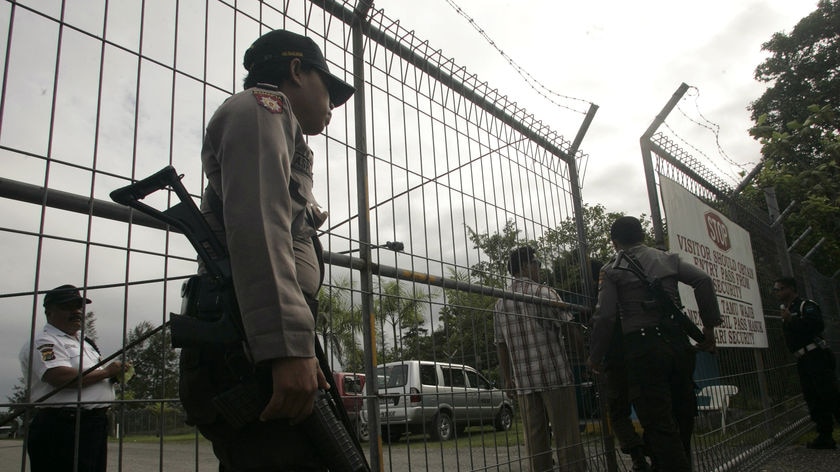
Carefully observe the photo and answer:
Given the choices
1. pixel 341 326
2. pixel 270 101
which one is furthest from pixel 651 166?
pixel 270 101

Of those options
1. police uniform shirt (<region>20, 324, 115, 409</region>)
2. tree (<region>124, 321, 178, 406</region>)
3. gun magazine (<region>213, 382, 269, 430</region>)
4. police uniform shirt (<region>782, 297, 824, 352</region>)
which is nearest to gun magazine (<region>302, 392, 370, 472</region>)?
gun magazine (<region>213, 382, 269, 430</region>)

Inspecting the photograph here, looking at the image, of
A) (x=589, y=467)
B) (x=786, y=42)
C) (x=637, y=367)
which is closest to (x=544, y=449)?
(x=589, y=467)

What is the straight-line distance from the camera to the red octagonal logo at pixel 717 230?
5.43 m

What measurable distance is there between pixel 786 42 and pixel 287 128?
3025 cm

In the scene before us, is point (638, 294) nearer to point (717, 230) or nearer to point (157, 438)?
point (717, 230)

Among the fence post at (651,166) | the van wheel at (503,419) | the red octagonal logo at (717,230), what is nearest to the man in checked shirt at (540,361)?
the van wheel at (503,419)

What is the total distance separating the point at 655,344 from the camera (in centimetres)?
347

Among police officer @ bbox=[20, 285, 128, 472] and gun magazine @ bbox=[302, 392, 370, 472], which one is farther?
police officer @ bbox=[20, 285, 128, 472]

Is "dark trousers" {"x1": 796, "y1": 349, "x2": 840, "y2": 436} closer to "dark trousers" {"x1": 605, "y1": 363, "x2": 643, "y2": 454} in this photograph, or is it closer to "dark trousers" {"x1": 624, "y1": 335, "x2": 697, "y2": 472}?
"dark trousers" {"x1": 624, "y1": 335, "x2": 697, "y2": 472}

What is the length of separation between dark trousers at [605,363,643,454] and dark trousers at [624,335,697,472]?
232 mm

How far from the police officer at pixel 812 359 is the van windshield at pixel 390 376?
5.40 m

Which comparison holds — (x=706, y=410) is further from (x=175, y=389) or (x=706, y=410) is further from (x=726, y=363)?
(x=175, y=389)

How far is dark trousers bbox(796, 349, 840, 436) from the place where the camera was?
226 inches

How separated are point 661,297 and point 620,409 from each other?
2.55 ft
